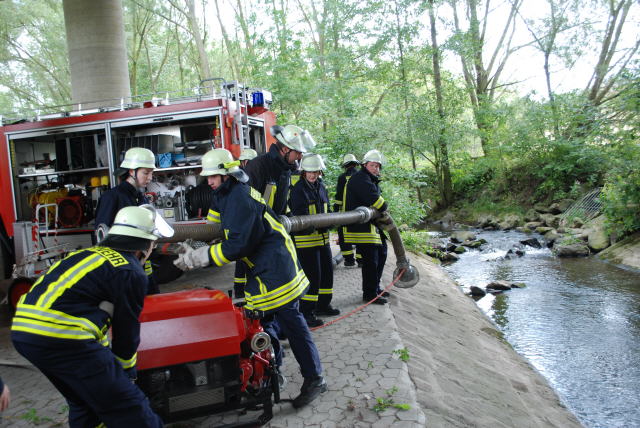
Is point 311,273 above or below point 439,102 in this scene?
below

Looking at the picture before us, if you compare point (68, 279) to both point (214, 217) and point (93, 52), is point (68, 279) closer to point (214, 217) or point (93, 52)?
point (214, 217)

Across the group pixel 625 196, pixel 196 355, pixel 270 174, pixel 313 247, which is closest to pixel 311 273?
pixel 313 247

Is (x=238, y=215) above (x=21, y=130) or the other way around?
the other way around

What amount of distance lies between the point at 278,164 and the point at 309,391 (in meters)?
2.03

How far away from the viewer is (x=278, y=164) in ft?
14.5

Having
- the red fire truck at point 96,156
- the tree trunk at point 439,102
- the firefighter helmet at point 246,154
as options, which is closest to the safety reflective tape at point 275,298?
the firefighter helmet at point 246,154

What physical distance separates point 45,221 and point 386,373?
6026 mm

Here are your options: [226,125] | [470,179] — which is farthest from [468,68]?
[226,125]

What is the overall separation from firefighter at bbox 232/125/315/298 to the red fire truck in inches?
103

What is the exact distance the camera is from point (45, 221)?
7395 mm

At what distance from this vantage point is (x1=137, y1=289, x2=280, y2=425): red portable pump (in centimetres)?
290

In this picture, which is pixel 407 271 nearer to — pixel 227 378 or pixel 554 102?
pixel 227 378

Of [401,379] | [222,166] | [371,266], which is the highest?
[222,166]

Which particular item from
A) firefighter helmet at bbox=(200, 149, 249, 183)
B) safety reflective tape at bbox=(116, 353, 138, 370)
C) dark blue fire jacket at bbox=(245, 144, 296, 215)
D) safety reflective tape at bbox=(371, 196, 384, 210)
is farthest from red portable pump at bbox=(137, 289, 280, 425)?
safety reflective tape at bbox=(371, 196, 384, 210)
